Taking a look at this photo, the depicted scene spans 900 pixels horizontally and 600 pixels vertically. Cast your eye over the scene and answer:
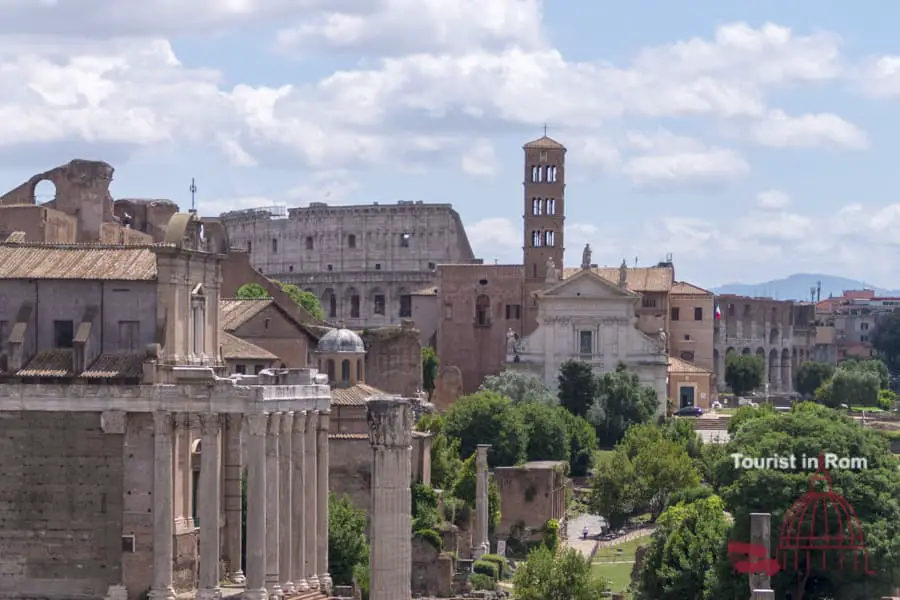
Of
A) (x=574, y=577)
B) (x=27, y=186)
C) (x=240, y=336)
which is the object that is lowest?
(x=574, y=577)

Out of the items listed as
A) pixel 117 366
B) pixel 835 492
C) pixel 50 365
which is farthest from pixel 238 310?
pixel 835 492

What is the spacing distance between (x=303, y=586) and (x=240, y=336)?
20.2 m

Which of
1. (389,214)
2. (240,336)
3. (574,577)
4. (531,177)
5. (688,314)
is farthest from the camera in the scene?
(389,214)

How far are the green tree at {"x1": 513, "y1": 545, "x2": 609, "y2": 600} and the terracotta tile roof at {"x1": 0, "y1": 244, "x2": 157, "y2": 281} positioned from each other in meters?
15.8

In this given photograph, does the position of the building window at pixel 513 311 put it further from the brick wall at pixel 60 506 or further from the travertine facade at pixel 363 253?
the brick wall at pixel 60 506

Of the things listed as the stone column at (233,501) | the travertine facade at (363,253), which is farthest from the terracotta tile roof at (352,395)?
the travertine facade at (363,253)

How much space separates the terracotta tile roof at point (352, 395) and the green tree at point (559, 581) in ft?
33.0

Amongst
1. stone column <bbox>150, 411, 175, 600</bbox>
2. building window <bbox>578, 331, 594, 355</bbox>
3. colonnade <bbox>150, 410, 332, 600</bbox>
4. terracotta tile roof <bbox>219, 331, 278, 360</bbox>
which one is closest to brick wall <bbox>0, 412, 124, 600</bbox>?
stone column <bbox>150, 411, 175, 600</bbox>

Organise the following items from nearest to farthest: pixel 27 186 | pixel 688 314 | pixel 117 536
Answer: pixel 117 536
pixel 27 186
pixel 688 314

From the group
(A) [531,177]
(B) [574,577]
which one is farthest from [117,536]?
(A) [531,177]

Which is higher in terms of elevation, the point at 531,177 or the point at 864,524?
the point at 531,177

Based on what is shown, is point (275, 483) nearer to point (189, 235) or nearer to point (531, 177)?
point (189, 235)

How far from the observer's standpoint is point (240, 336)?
84.4 metres

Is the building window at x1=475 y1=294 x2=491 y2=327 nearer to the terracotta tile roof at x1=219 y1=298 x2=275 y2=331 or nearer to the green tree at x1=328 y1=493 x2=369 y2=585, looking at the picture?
the terracotta tile roof at x1=219 y1=298 x2=275 y2=331
